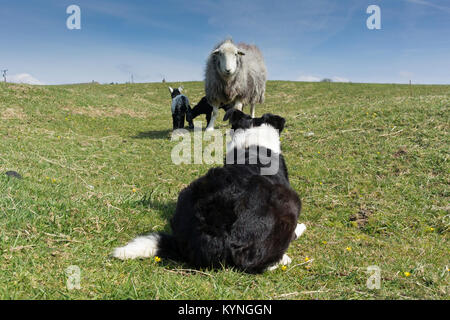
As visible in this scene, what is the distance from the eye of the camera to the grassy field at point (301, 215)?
10.3ft

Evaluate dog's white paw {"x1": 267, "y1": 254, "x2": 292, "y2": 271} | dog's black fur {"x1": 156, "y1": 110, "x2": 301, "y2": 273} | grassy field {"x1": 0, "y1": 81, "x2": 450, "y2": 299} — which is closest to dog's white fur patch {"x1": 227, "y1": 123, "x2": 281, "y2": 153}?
dog's black fur {"x1": 156, "y1": 110, "x2": 301, "y2": 273}

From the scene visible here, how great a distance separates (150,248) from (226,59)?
876 centimetres

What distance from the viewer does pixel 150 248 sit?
11.9ft

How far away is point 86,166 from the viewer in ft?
26.0

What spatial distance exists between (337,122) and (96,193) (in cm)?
845

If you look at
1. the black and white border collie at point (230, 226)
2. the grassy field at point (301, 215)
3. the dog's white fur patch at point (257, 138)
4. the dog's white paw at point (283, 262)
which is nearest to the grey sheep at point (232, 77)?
the grassy field at point (301, 215)

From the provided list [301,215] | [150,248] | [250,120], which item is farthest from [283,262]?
[250,120]

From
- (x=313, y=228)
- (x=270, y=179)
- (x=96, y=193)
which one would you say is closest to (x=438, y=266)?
(x=313, y=228)

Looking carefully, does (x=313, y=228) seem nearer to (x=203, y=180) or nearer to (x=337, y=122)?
(x=203, y=180)

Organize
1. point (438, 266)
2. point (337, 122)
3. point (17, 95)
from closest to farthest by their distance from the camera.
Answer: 1. point (438, 266)
2. point (337, 122)
3. point (17, 95)

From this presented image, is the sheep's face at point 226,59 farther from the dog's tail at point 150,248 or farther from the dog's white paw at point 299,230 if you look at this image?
the dog's tail at point 150,248

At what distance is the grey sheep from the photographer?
11.2m

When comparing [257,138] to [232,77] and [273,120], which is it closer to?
[273,120]

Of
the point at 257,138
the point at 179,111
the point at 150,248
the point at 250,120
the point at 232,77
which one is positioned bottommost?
the point at 150,248
